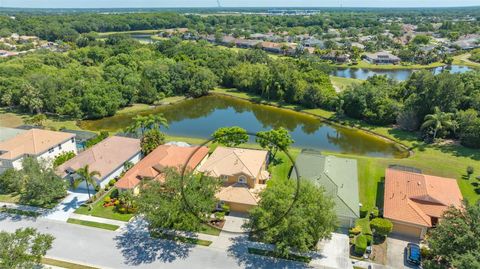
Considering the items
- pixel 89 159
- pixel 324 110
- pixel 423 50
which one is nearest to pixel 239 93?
pixel 324 110

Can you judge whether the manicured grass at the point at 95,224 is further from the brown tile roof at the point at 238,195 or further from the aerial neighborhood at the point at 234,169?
the brown tile roof at the point at 238,195

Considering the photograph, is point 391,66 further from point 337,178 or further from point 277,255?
point 277,255

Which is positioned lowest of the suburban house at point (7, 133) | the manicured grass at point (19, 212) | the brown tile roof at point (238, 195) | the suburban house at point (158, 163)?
the manicured grass at point (19, 212)

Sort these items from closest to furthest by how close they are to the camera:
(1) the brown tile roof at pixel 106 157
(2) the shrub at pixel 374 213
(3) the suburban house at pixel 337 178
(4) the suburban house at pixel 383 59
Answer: (3) the suburban house at pixel 337 178
(2) the shrub at pixel 374 213
(1) the brown tile roof at pixel 106 157
(4) the suburban house at pixel 383 59

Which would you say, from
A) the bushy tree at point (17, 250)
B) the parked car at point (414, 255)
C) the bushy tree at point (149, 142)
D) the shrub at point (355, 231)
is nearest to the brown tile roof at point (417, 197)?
the parked car at point (414, 255)

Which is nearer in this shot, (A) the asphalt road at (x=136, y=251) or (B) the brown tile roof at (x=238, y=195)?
(A) the asphalt road at (x=136, y=251)

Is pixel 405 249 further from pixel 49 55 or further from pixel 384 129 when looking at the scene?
pixel 49 55

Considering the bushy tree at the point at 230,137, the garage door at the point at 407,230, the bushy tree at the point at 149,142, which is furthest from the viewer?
the bushy tree at the point at 230,137
